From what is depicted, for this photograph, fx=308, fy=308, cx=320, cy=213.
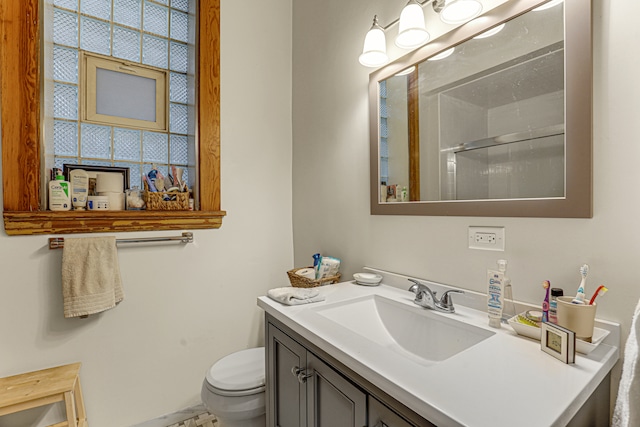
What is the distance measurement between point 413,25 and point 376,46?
0.21 meters

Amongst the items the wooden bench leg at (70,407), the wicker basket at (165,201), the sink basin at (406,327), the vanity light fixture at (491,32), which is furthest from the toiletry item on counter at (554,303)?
the wooden bench leg at (70,407)

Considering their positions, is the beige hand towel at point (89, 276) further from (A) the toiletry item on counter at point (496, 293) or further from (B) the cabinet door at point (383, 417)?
(A) the toiletry item on counter at point (496, 293)

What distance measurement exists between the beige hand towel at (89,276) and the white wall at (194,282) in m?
0.08

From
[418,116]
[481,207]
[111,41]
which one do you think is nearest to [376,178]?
[418,116]

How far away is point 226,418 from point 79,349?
83cm

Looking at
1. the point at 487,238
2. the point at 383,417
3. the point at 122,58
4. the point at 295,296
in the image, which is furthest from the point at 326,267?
the point at 122,58

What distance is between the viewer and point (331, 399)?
0.85 m

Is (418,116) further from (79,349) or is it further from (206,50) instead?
(79,349)

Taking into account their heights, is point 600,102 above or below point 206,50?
below

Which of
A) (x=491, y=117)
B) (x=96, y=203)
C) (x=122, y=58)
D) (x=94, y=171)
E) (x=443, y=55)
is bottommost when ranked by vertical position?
(x=96, y=203)

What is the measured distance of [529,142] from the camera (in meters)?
0.92

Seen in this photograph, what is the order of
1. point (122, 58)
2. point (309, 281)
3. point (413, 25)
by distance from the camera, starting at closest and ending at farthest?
point (413, 25) < point (309, 281) < point (122, 58)

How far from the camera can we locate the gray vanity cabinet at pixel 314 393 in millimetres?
696

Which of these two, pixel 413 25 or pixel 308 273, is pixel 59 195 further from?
pixel 413 25
